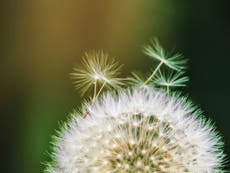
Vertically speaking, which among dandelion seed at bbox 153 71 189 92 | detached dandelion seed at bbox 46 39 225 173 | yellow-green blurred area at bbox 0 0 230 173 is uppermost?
yellow-green blurred area at bbox 0 0 230 173

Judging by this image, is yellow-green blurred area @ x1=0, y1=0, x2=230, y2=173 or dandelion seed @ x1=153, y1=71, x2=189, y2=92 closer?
dandelion seed @ x1=153, y1=71, x2=189, y2=92

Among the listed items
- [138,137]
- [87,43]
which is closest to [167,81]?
[138,137]

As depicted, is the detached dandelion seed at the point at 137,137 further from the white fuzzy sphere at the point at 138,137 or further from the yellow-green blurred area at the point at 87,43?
the yellow-green blurred area at the point at 87,43

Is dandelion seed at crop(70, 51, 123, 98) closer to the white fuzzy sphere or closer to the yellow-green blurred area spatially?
the white fuzzy sphere

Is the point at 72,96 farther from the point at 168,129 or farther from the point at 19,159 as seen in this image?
the point at 168,129

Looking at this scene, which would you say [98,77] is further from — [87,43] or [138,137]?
[87,43]

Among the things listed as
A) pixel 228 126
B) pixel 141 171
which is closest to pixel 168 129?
pixel 141 171

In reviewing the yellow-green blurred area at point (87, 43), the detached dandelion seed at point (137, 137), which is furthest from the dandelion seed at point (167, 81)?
the yellow-green blurred area at point (87, 43)

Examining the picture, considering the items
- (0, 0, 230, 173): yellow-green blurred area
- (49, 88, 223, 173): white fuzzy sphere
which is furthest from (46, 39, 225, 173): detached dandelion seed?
(0, 0, 230, 173): yellow-green blurred area
